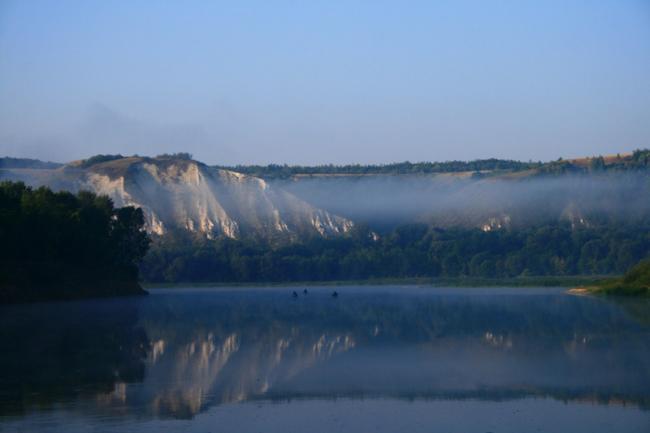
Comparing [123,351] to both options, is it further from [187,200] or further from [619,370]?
[187,200]

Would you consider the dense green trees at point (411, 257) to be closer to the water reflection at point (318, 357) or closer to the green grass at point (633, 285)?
the green grass at point (633, 285)

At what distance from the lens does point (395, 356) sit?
2419cm

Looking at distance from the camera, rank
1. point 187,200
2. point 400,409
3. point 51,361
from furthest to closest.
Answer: point 187,200, point 51,361, point 400,409

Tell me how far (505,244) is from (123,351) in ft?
325

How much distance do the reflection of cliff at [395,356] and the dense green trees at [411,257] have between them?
66812 mm

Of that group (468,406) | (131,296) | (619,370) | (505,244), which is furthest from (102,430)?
(505,244)

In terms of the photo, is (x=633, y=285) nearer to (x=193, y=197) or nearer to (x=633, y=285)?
(x=633, y=285)

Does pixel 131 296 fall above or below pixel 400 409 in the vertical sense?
below

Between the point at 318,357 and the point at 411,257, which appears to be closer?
the point at 318,357

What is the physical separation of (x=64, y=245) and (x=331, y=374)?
4474 cm

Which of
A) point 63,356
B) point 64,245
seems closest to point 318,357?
point 63,356

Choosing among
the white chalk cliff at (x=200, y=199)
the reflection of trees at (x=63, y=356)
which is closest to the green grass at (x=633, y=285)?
the reflection of trees at (x=63, y=356)

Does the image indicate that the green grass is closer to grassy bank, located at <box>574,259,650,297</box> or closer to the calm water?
grassy bank, located at <box>574,259,650,297</box>

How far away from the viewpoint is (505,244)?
397ft
